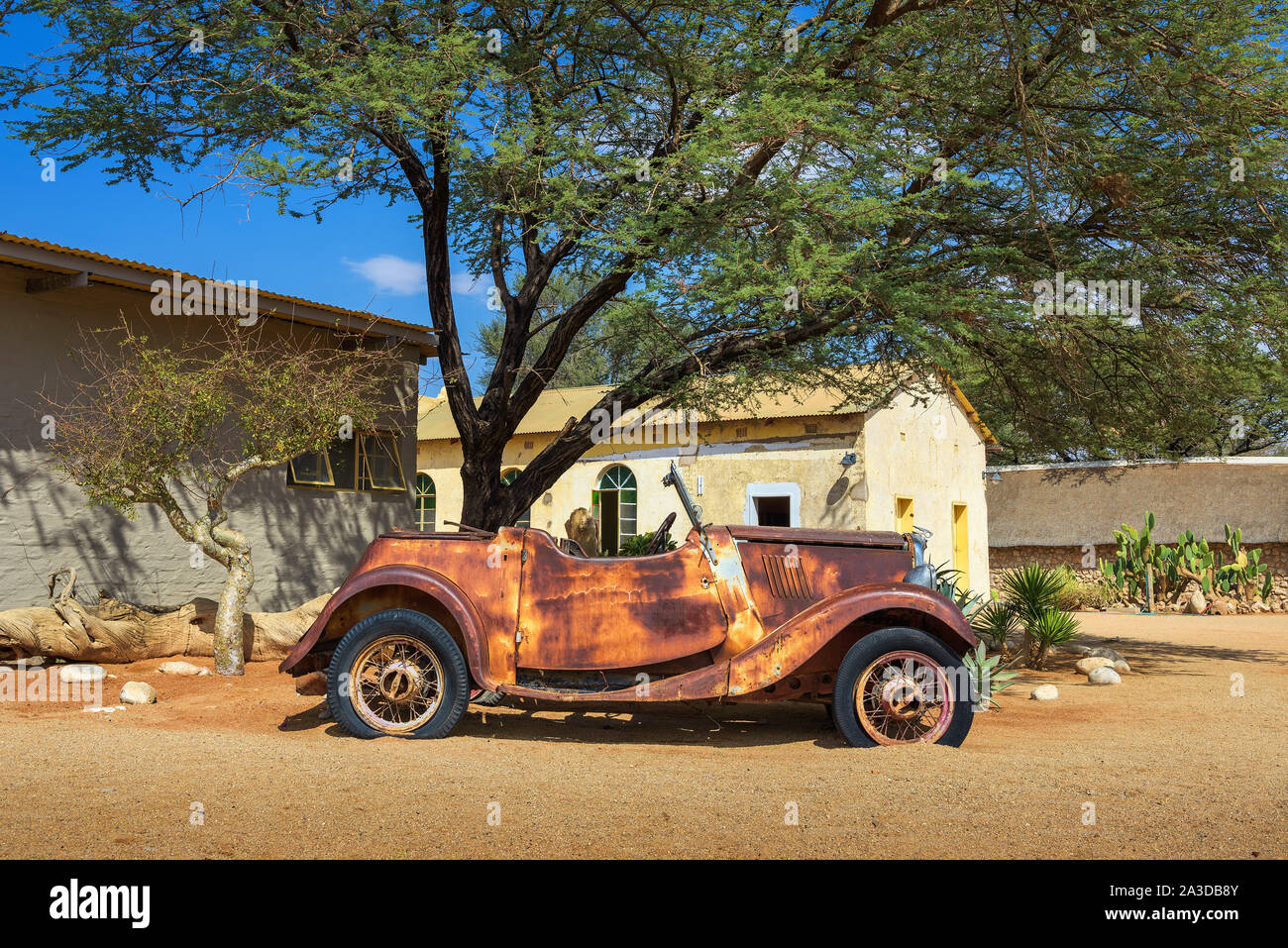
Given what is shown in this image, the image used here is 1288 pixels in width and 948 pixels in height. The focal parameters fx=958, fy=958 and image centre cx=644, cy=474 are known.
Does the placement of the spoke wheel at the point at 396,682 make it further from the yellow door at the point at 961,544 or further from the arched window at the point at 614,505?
the yellow door at the point at 961,544

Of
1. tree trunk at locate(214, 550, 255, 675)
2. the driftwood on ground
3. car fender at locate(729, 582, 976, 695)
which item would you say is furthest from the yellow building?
car fender at locate(729, 582, 976, 695)

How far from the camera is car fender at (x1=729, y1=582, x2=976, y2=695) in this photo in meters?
5.88

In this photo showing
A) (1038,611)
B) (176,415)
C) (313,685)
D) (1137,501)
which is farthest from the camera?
(1137,501)

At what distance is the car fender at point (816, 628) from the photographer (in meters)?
5.88

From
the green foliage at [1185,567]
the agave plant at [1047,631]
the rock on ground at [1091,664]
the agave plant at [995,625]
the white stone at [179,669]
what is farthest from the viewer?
the green foliage at [1185,567]

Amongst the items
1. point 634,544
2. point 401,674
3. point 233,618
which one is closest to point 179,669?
point 233,618

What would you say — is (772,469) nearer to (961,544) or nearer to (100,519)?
(961,544)

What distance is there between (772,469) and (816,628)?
11.6 metres

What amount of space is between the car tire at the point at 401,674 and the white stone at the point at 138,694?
2.41 metres

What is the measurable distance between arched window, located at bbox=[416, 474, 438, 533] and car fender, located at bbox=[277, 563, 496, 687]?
15.0m

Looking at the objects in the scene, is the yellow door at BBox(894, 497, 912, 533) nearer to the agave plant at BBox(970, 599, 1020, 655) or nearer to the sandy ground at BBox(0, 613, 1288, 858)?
the agave plant at BBox(970, 599, 1020, 655)

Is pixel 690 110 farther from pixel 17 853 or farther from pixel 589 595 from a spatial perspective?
pixel 17 853

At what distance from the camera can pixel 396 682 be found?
630 cm

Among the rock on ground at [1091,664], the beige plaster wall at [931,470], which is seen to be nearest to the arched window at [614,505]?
the beige plaster wall at [931,470]
